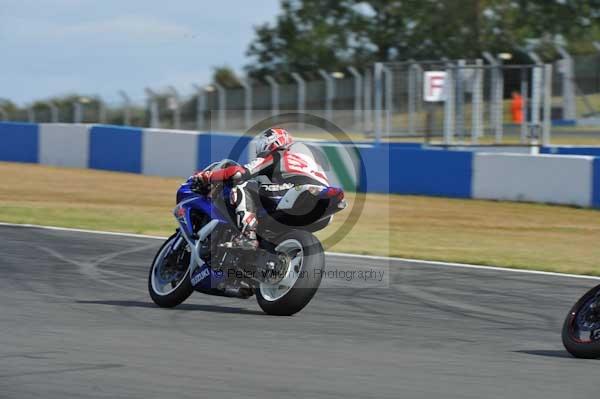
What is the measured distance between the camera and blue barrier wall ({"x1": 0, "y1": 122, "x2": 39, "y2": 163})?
81.3ft

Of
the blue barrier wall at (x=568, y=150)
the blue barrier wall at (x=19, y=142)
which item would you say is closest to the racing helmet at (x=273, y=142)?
the blue barrier wall at (x=568, y=150)

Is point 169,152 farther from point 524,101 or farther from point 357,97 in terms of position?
point 357,97

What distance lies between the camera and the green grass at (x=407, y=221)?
12484 millimetres

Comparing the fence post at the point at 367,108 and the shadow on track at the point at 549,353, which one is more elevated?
the fence post at the point at 367,108

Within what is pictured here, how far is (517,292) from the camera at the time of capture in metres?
9.38

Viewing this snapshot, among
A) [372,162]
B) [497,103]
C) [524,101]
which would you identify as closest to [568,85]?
[524,101]

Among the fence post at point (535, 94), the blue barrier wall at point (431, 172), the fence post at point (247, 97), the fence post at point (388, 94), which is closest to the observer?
the blue barrier wall at point (431, 172)

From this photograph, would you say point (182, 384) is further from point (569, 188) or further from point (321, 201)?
point (569, 188)

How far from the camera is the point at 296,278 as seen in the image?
7.43 meters

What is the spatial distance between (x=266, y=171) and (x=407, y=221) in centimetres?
824

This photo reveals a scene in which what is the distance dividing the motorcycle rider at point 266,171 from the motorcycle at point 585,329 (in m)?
2.00

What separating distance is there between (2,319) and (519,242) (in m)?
7.88

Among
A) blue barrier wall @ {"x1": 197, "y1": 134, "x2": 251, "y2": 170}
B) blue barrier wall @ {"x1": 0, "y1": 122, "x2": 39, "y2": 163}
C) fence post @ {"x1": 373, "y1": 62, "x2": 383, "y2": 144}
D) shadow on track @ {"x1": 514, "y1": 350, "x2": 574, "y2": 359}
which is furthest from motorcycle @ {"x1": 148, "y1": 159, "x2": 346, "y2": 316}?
blue barrier wall @ {"x1": 0, "y1": 122, "x2": 39, "y2": 163}

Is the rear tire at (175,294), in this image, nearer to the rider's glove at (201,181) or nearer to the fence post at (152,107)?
the rider's glove at (201,181)
